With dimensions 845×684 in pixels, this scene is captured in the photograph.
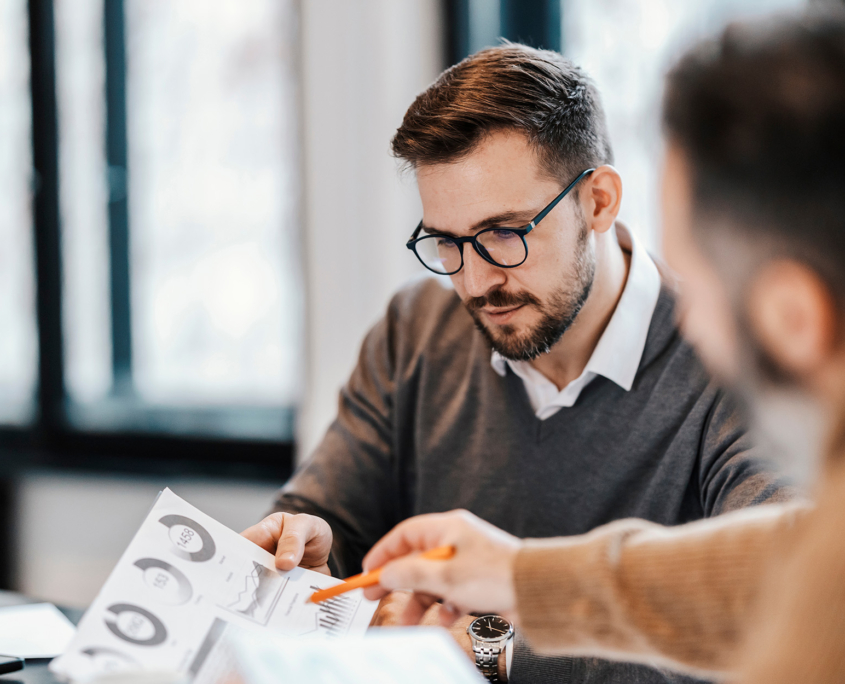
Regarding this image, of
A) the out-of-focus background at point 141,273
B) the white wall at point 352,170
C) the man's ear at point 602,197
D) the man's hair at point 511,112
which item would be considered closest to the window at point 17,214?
the out-of-focus background at point 141,273

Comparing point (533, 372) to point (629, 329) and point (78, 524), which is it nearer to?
point (629, 329)

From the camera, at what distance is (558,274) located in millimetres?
1224

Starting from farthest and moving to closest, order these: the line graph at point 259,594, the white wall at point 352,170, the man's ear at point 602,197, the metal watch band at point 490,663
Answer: the white wall at point 352,170 < the man's ear at point 602,197 < the metal watch band at point 490,663 < the line graph at point 259,594

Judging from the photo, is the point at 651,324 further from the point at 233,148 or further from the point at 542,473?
the point at 233,148

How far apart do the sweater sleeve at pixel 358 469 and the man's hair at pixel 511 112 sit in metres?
0.41

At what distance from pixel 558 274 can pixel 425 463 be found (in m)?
0.40

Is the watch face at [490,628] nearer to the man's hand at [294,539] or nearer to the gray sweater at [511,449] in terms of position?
the gray sweater at [511,449]

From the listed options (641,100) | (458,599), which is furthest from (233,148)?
(458,599)

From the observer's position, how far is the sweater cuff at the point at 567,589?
26.8 inches

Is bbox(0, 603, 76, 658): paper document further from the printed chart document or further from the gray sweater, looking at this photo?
the gray sweater

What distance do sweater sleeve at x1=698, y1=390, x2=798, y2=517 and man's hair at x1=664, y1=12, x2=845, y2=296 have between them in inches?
22.8

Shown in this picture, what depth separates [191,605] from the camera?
32.5 inches

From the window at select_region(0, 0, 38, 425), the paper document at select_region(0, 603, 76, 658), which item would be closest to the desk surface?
the paper document at select_region(0, 603, 76, 658)

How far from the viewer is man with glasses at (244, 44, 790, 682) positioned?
45.9 inches
